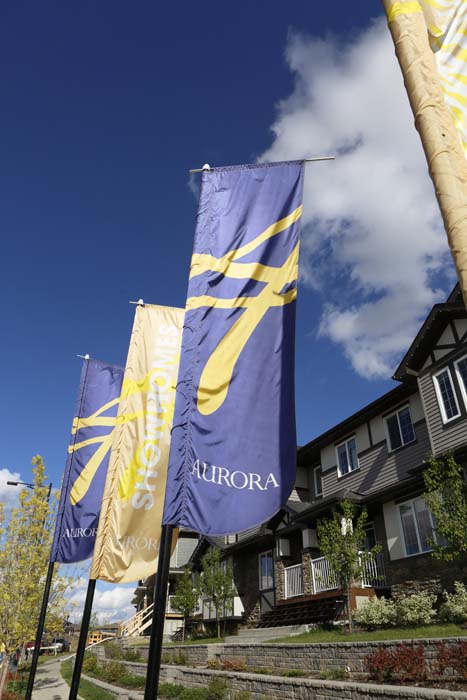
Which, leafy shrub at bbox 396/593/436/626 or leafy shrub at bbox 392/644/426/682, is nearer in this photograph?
leafy shrub at bbox 392/644/426/682

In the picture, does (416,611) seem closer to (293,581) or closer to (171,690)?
(171,690)

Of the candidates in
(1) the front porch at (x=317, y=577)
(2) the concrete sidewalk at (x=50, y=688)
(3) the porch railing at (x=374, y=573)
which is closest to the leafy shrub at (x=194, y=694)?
(1) the front porch at (x=317, y=577)

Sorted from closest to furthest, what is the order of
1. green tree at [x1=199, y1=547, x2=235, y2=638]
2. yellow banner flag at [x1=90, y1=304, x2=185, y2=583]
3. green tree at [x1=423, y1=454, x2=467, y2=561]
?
yellow banner flag at [x1=90, y1=304, x2=185, y2=583] < green tree at [x1=423, y1=454, x2=467, y2=561] < green tree at [x1=199, y1=547, x2=235, y2=638]

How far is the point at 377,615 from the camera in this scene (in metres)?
14.8

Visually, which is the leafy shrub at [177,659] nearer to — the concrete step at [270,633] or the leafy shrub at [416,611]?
the concrete step at [270,633]

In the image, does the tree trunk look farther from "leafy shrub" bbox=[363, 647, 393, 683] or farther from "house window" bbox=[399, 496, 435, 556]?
"leafy shrub" bbox=[363, 647, 393, 683]

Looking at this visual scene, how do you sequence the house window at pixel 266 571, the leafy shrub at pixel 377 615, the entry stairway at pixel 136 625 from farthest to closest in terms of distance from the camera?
the entry stairway at pixel 136 625
the house window at pixel 266 571
the leafy shrub at pixel 377 615

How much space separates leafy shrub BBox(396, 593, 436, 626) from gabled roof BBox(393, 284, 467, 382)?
25.6 ft

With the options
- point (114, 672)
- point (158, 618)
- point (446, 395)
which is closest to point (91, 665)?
point (114, 672)

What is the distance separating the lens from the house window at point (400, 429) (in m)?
19.7

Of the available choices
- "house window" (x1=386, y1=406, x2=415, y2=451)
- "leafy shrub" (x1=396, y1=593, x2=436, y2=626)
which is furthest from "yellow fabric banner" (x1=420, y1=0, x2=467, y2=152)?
"house window" (x1=386, y1=406, x2=415, y2=451)

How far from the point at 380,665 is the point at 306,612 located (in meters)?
10.9

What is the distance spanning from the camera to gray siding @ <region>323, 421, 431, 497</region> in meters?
18.8

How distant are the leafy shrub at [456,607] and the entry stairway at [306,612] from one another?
4765 mm
